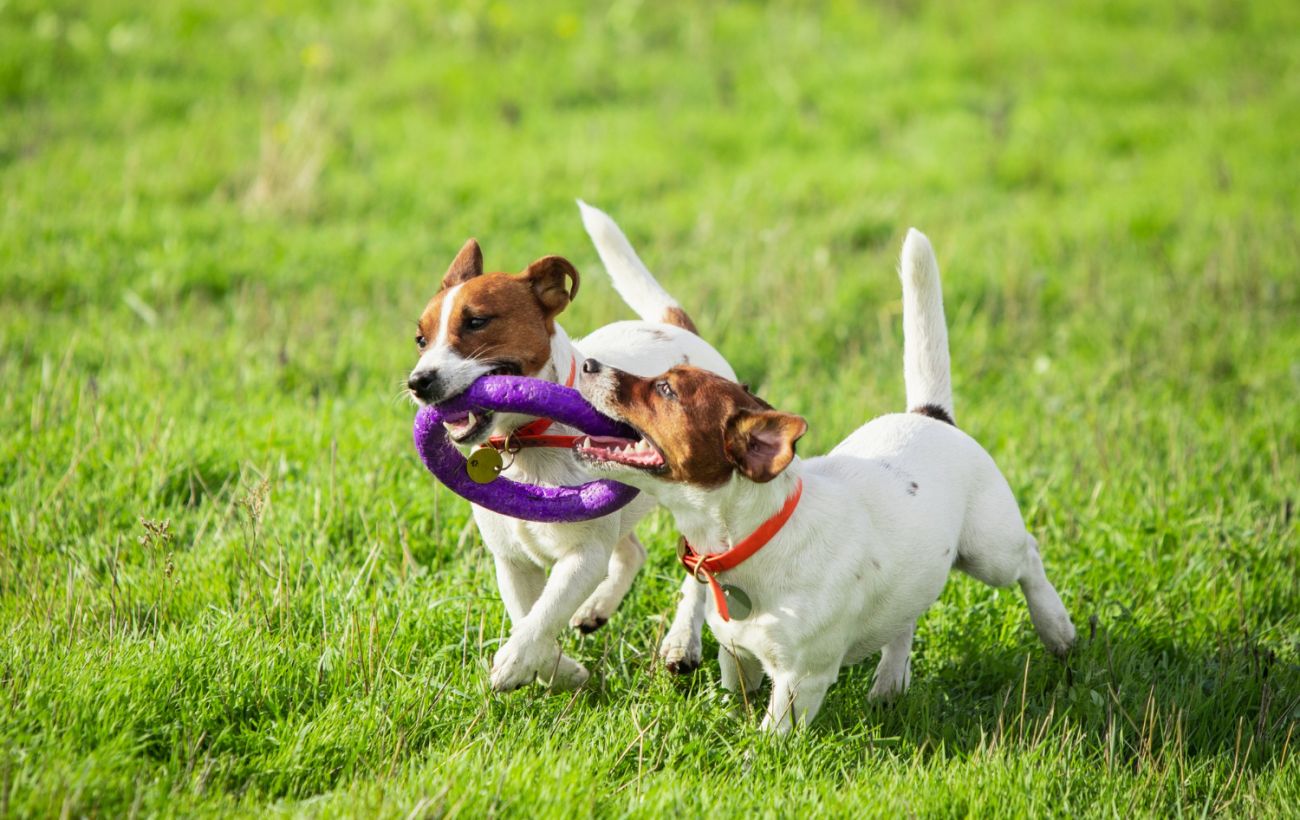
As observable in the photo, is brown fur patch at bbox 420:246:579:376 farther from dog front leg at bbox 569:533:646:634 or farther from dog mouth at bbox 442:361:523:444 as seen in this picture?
dog front leg at bbox 569:533:646:634

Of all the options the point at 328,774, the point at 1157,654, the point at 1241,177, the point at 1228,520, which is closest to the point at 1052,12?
the point at 1241,177

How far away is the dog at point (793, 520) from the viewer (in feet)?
12.7

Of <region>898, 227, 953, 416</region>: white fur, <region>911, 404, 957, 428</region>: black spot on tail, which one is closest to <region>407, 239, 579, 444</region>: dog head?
<region>898, 227, 953, 416</region>: white fur

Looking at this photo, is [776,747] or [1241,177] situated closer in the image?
[776,747]

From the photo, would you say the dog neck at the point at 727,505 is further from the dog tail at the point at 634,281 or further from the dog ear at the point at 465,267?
the dog tail at the point at 634,281

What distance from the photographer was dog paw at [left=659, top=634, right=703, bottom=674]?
180 inches

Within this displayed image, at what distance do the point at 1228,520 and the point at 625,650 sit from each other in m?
2.96

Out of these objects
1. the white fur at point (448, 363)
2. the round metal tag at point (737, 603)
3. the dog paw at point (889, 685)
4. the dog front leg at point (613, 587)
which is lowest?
the dog paw at point (889, 685)

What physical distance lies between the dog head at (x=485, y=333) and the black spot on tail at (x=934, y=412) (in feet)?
4.93

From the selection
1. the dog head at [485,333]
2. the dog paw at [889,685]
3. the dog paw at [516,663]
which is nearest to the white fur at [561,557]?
the dog paw at [516,663]

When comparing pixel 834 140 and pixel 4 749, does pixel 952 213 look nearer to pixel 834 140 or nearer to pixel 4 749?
pixel 834 140

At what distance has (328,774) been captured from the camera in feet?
12.3

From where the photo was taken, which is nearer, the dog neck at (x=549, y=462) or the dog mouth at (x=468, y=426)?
the dog mouth at (x=468, y=426)

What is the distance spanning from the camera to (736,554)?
3.96 metres
